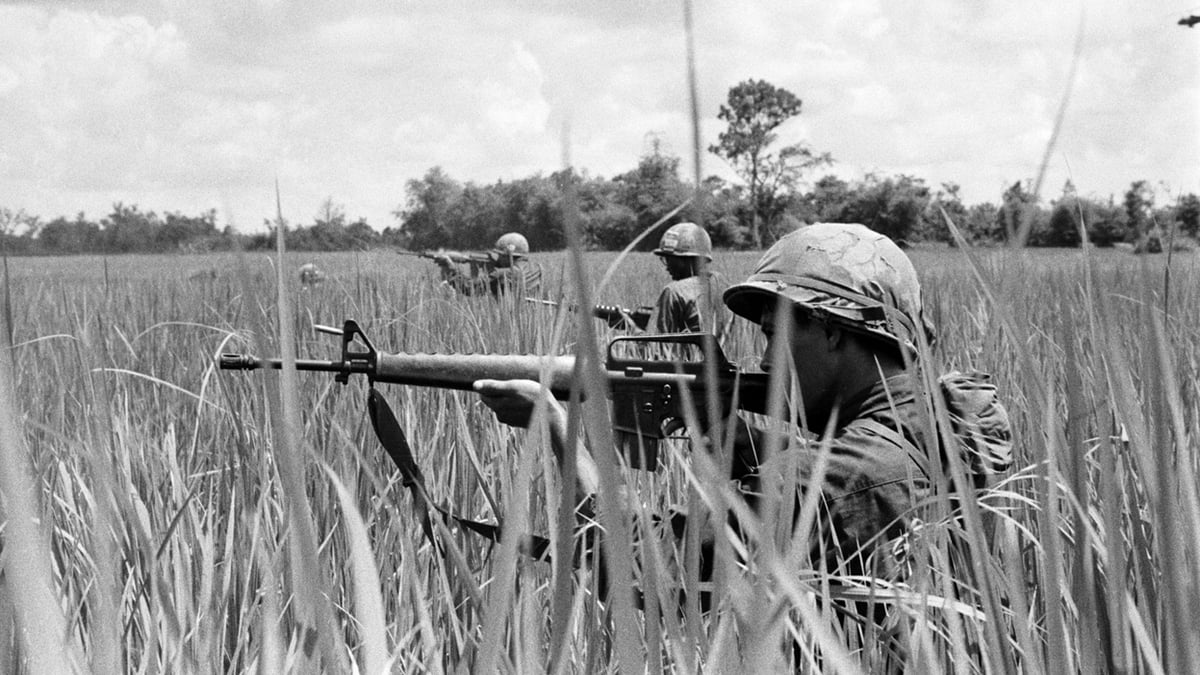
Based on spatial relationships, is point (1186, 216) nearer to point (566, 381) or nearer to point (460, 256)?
point (566, 381)

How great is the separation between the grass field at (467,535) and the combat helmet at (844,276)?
0.85 ft

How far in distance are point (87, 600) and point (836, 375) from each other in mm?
1163

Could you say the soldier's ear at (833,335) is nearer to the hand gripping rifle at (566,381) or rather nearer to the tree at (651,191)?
the hand gripping rifle at (566,381)

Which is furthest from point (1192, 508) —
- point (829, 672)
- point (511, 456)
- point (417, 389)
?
point (417, 389)

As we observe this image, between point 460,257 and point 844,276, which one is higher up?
point 460,257

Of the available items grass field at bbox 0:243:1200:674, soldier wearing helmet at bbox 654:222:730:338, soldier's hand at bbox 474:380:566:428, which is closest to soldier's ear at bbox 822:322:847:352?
grass field at bbox 0:243:1200:674

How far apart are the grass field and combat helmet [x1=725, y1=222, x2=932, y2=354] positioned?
10.2 inches

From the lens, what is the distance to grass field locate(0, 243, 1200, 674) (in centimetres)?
50

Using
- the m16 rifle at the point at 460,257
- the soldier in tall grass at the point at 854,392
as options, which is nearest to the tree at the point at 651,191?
the soldier in tall grass at the point at 854,392

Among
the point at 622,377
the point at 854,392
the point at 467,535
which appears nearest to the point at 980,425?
the point at 854,392

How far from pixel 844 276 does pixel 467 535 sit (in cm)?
74

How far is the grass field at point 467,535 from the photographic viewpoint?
1.65 feet

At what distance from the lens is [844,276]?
177 cm

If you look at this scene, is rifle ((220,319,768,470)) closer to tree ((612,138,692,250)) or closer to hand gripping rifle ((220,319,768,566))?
hand gripping rifle ((220,319,768,566))
